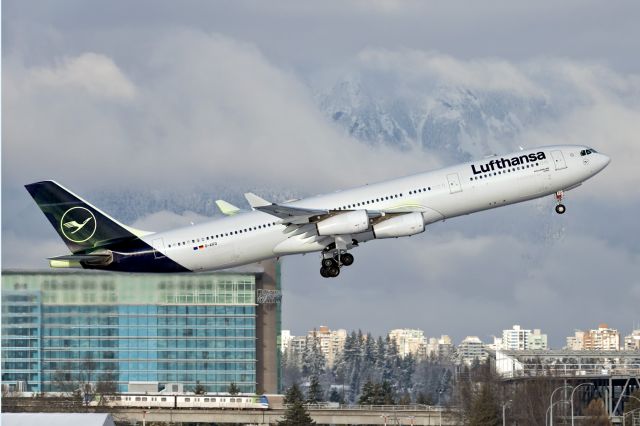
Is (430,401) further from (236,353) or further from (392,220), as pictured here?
(392,220)

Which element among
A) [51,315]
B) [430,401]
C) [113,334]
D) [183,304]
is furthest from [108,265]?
[430,401]

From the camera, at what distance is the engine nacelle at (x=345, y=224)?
66188 mm

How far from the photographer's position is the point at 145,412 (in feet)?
327

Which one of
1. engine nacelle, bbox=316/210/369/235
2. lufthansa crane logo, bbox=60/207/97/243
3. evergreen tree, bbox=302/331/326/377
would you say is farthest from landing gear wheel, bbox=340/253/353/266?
evergreen tree, bbox=302/331/326/377

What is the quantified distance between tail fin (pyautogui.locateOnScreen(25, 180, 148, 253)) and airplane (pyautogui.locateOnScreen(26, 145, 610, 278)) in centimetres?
5

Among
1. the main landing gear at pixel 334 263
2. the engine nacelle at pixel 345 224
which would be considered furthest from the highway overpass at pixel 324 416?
the engine nacelle at pixel 345 224

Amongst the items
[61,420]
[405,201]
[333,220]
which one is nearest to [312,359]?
[333,220]

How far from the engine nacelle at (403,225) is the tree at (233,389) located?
47.8 meters

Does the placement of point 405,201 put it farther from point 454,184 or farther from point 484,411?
point 484,411

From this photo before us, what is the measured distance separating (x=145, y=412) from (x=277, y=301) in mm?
25141

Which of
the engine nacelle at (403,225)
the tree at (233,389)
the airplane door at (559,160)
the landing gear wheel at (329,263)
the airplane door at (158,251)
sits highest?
the airplane door at (559,160)

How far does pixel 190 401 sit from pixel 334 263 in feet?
131

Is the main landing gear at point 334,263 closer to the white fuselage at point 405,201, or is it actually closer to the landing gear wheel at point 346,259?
the landing gear wheel at point 346,259

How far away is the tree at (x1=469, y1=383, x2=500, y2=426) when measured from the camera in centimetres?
10125
